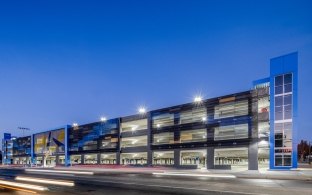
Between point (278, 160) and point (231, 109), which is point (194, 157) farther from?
point (278, 160)

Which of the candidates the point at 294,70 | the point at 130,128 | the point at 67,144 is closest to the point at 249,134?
the point at 294,70

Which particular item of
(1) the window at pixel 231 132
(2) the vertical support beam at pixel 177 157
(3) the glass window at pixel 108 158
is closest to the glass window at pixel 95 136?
(3) the glass window at pixel 108 158

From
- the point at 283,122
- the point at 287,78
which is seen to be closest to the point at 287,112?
the point at 283,122

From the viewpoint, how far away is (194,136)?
6216cm

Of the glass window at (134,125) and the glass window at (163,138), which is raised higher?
the glass window at (134,125)

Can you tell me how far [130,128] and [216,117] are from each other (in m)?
28.8

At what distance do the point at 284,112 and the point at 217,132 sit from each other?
46.2 ft

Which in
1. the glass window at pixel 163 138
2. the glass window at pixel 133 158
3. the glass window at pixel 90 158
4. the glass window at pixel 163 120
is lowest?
the glass window at pixel 90 158

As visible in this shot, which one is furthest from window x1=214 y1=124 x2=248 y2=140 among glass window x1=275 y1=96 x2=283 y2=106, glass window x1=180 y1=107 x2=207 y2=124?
glass window x1=275 y1=96 x2=283 y2=106

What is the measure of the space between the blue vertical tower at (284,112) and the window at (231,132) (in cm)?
556

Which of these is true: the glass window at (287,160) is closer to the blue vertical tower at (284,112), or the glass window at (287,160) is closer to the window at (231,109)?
the blue vertical tower at (284,112)

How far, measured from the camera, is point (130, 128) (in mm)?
79375

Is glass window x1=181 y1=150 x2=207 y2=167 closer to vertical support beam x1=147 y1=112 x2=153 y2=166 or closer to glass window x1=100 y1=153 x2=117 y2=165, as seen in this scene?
vertical support beam x1=147 y1=112 x2=153 y2=166

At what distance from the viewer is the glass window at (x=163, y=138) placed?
221 ft
